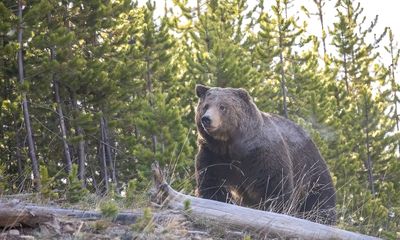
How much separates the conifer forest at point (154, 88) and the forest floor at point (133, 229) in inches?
232

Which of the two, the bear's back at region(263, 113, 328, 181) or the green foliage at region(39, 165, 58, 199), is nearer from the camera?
the green foliage at region(39, 165, 58, 199)

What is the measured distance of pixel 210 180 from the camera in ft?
25.1

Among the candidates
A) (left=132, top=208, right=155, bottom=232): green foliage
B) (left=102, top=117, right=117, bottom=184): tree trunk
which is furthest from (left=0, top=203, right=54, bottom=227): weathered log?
(left=102, top=117, right=117, bottom=184): tree trunk

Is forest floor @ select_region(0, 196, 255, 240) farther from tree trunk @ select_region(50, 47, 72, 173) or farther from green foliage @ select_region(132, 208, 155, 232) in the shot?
tree trunk @ select_region(50, 47, 72, 173)

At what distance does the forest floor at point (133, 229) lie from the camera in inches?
173

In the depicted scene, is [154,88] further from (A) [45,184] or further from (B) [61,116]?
(A) [45,184]

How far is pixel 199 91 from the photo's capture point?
7.96 m

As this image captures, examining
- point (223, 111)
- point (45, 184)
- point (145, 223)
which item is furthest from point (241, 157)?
point (145, 223)

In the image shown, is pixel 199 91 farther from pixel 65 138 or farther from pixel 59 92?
pixel 59 92

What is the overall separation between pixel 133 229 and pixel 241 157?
313cm

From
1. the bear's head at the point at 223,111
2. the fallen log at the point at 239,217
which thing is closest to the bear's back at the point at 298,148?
the bear's head at the point at 223,111

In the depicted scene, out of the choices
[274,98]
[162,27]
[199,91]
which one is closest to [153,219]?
[199,91]

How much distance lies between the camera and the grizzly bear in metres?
7.49

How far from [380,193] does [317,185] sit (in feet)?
67.4
